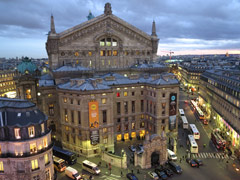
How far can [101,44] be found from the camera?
86938 millimetres

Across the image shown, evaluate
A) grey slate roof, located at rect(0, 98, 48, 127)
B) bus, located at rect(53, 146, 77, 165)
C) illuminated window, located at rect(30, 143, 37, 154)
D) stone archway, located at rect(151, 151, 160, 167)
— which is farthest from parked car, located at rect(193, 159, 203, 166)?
illuminated window, located at rect(30, 143, 37, 154)

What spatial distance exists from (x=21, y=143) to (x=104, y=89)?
29.0 metres

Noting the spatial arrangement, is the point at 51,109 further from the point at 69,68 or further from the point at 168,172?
the point at 168,172

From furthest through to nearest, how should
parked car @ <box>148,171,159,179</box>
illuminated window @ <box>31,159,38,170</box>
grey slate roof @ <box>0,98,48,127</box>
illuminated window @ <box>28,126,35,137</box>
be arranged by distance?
parked car @ <box>148,171,159,179</box> < illuminated window @ <box>31,159,38,170</box> < illuminated window @ <box>28,126,35,137</box> < grey slate roof @ <box>0,98,48,127</box>

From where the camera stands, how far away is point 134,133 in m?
81.1

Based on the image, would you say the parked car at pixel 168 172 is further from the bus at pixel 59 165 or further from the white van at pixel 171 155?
the bus at pixel 59 165

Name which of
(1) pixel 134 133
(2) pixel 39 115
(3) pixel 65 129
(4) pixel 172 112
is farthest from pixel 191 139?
(2) pixel 39 115

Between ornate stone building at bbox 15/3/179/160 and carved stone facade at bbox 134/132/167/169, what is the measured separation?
27.3 ft

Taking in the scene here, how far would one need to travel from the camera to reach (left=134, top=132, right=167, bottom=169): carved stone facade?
5894 cm

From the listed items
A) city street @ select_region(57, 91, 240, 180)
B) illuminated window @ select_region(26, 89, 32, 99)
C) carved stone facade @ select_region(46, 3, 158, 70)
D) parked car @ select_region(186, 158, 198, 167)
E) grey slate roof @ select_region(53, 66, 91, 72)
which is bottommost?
city street @ select_region(57, 91, 240, 180)

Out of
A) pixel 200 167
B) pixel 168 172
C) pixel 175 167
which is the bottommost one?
pixel 200 167

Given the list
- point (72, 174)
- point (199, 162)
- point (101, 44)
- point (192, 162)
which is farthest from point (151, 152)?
point (101, 44)

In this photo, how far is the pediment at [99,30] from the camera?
80312 mm

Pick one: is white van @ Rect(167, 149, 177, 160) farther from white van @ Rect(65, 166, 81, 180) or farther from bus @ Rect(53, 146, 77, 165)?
bus @ Rect(53, 146, 77, 165)
